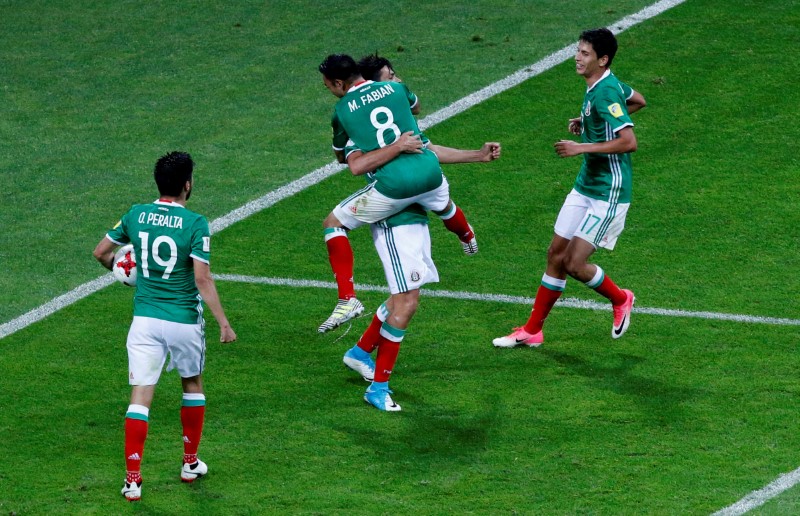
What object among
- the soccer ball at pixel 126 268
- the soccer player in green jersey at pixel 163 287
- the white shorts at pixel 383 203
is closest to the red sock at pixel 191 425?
the soccer player in green jersey at pixel 163 287

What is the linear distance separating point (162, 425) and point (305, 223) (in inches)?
161

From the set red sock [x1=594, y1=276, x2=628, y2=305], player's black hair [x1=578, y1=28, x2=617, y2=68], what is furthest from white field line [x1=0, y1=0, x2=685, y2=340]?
player's black hair [x1=578, y1=28, x2=617, y2=68]

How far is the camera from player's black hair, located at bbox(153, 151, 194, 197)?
707 centimetres

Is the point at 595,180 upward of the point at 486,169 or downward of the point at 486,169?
upward

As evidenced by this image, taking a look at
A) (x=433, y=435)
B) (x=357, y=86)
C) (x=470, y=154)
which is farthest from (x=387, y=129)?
(x=433, y=435)

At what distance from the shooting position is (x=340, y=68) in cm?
830

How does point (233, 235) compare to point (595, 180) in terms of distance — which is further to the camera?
point (233, 235)

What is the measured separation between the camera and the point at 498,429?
8.07 metres

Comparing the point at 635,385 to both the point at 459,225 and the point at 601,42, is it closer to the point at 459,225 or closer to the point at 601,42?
the point at 459,225

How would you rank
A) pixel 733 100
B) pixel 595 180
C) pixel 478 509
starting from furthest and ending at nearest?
pixel 733 100
pixel 595 180
pixel 478 509

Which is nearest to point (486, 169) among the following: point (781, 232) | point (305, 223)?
point (305, 223)

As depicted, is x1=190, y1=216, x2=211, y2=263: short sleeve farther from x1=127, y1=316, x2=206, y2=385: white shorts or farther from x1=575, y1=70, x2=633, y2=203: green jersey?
x1=575, y1=70, x2=633, y2=203: green jersey

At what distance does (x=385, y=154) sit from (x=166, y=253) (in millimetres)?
1819

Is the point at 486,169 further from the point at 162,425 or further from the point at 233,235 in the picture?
the point at 162,425
